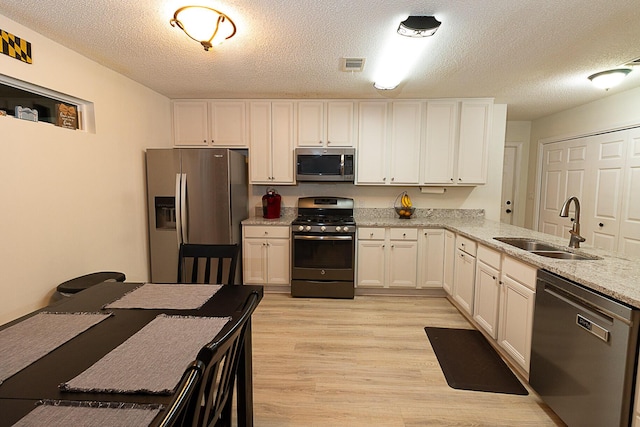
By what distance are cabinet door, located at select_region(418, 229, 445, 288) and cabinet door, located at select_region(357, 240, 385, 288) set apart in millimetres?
463

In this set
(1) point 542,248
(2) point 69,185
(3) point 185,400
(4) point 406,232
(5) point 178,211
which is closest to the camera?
(3) point 185,400

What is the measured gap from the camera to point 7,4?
5.85ft

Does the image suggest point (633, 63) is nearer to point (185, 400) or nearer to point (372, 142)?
point (372, 142)

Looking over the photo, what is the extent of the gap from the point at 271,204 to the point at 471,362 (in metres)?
2.77

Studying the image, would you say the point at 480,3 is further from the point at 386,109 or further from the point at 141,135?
the point at 141,135

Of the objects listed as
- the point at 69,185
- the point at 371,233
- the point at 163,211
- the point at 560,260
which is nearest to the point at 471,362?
the point at 560,260

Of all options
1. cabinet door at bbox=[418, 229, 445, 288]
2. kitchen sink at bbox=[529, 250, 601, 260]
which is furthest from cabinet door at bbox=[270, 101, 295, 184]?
A: kitchen sink at bbox=[529, 250, 601, 260]

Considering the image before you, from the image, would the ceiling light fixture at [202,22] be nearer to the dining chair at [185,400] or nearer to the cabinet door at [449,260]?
the dining chair at [185,400]

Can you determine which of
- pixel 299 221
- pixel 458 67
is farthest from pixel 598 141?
pixel 299 221

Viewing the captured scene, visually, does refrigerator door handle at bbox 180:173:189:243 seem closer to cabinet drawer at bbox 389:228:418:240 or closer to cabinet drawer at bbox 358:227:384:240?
cabinet drawer at bbox 358:227:384:240

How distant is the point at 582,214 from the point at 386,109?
9.56ft

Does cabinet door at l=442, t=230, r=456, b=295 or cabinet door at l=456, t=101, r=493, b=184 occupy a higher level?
cabinet door at l=456, t=101, r=493, b=184

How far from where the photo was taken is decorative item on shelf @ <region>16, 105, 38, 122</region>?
2088 mm

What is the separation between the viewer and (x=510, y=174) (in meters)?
4.87
